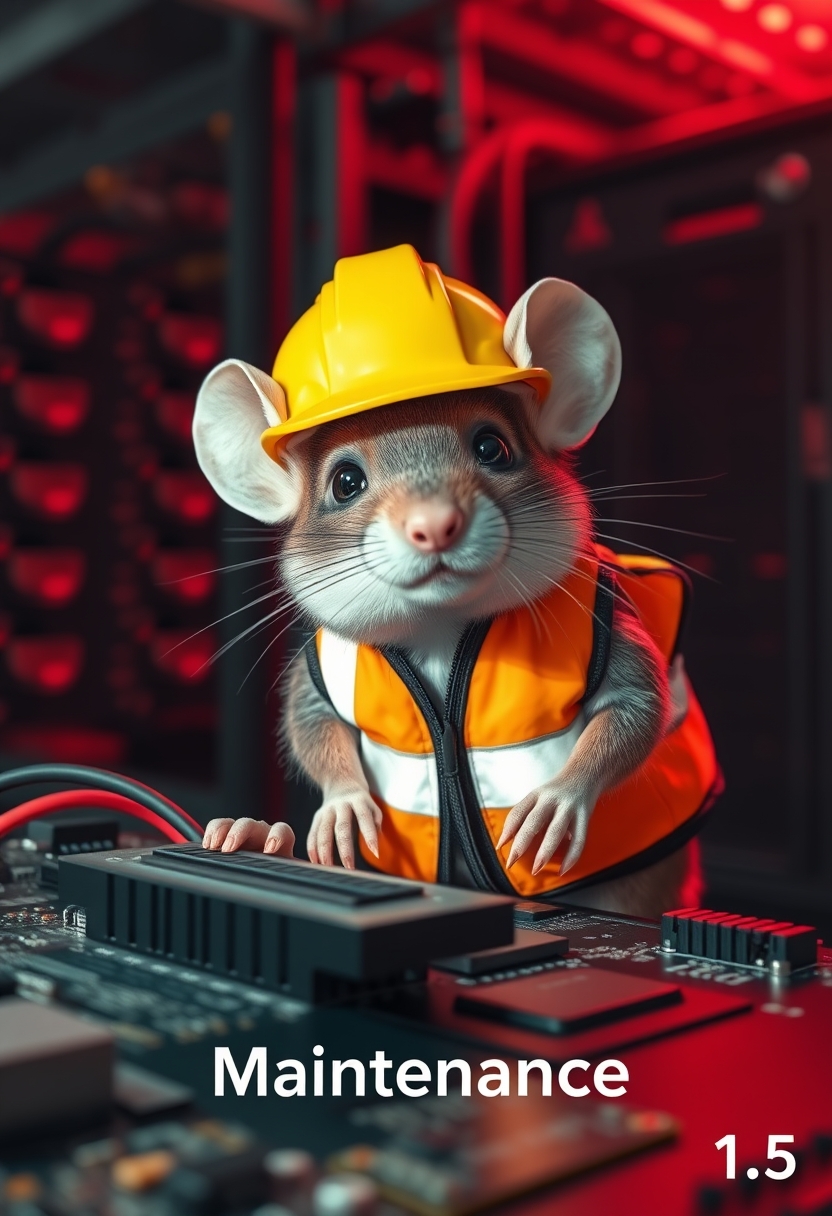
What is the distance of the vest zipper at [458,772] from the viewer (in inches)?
44.3

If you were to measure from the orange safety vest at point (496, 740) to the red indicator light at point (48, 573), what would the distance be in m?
2.49

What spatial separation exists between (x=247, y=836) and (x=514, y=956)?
26 cm

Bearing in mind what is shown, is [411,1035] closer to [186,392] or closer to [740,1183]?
[740,1183]

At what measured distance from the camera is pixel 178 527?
354 cm

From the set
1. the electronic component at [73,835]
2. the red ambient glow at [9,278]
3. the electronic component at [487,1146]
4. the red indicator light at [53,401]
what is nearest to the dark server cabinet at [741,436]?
the red indicator light at [53,401]

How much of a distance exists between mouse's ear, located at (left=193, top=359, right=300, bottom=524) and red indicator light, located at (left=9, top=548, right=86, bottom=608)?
2434mm

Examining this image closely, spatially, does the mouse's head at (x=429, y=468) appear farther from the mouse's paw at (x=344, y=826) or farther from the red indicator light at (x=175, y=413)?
the red indicator light at (x=175, y=413)

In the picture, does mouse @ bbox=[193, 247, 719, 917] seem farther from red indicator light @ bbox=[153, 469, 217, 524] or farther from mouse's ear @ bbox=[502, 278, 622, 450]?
red indicator light @ bbox=[153, 469, 217, 524]

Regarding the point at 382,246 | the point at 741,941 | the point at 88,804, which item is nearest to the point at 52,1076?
the point at 741,941

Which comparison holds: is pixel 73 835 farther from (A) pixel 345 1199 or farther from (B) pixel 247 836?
(A) pixel 345 1199

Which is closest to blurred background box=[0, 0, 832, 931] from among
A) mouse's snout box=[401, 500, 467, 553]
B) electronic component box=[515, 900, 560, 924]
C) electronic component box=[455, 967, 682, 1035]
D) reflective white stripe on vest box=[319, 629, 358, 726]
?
reflective white stripe on vest box=[319, 629, 358, 726]

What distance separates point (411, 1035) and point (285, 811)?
7.89 ft

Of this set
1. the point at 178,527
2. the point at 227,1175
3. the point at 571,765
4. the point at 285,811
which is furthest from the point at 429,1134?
the point at 178,527

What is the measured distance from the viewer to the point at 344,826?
113cm
